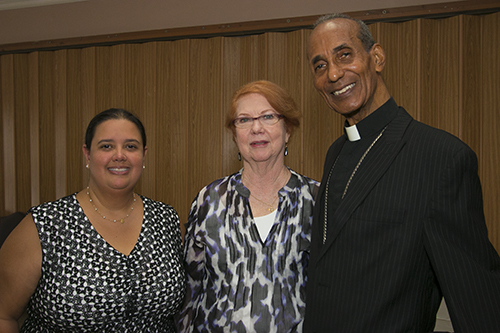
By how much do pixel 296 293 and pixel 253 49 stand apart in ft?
7.97

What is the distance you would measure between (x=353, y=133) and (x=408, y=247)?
1.61 feet

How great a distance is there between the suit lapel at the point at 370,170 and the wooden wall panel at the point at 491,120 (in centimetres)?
209

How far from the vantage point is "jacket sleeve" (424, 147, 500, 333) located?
39.5 inches

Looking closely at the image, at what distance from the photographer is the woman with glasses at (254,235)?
5.13ft

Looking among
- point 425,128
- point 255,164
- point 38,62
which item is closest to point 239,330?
point 255,164

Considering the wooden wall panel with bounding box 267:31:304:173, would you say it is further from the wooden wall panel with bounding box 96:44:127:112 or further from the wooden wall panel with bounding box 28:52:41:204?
the wooden wall panel with bounding box 28:52:41:204

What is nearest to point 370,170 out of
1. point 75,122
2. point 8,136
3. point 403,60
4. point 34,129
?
point 403,60

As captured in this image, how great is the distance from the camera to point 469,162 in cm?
106

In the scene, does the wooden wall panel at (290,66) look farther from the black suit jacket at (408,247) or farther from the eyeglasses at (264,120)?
the black suit jacket at (408,247)

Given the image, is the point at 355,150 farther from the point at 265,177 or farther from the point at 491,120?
the point at 491,120

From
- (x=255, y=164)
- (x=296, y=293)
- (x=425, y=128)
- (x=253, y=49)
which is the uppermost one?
(x=253, y=49)

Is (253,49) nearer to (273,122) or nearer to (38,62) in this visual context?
(273,122)

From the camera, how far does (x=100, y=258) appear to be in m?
1.63

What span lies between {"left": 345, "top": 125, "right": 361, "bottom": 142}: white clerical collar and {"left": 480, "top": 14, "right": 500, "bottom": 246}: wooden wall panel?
210 cm
